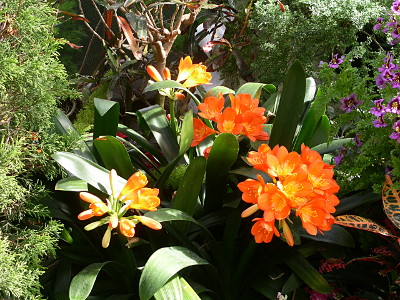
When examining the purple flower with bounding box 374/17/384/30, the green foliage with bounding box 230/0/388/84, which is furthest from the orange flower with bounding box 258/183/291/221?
the green foliage with bounding box 230/0/388/84

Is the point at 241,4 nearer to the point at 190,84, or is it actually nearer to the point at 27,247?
the point at 190,84

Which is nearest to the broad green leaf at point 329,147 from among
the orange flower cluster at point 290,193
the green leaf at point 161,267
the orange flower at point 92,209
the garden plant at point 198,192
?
the garden plant at point 198,192

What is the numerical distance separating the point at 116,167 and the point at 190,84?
420mm

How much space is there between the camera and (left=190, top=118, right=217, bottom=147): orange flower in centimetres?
160

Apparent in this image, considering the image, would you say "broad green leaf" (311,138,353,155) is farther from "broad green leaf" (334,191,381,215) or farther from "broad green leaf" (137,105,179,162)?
"broad green leaf" (137,105,179,162)

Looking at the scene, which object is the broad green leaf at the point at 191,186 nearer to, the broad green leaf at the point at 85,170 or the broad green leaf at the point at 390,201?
the broad green leaf at the point at 85,170

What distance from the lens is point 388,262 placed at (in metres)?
1.47

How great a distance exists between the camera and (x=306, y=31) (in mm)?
2365

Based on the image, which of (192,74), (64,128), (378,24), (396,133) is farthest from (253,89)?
(64,128)

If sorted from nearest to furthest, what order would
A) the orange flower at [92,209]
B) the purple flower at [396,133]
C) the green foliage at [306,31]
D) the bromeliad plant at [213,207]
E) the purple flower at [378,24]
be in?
the orange flower at [92,209] < the bromeliad plant at [213,207] < the purple flower at [396,133] < the purple flower at [378,24] < the green foliage at [306,31]

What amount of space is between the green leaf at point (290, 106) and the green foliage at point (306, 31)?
815 millimetres

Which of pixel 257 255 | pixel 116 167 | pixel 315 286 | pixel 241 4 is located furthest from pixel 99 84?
pixel 315 286

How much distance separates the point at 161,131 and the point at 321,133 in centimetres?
62

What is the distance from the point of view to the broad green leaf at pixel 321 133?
186 centimetres
